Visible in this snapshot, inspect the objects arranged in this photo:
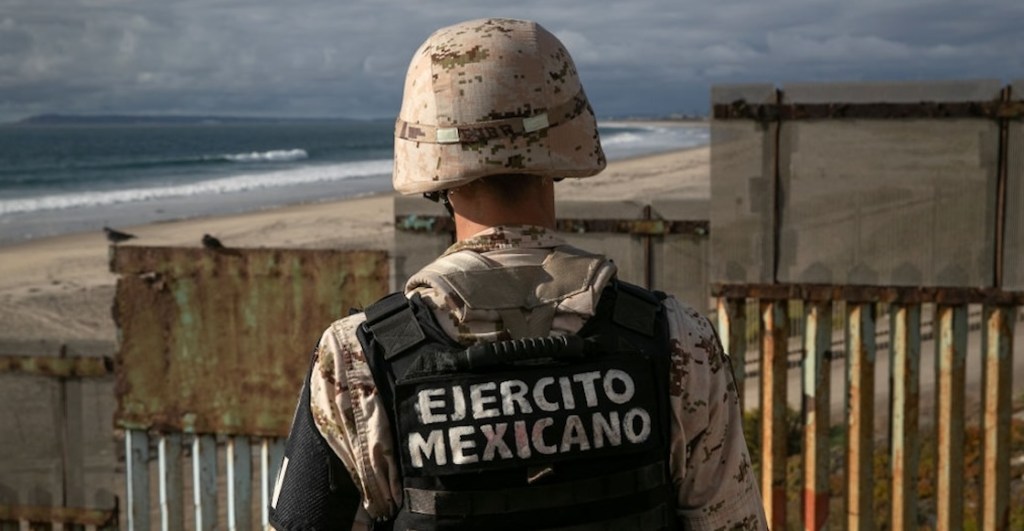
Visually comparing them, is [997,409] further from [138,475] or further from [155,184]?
[155,184]

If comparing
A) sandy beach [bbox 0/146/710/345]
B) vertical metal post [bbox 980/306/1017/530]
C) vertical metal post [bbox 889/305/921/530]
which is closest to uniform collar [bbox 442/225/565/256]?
vertical metal post [bbox 889/305/921/530]

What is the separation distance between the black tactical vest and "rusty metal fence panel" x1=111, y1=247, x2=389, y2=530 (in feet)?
8.65

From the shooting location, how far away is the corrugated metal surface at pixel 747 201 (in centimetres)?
509

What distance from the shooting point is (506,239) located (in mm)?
2111

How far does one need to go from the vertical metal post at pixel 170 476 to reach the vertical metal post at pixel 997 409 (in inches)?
132

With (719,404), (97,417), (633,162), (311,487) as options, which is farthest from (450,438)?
(633,162)

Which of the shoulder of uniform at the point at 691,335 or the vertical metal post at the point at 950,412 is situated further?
the vertical metal post at the point at 950,412

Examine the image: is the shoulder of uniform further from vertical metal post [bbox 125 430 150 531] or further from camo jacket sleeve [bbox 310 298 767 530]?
vertical metal post [bbox 125 430 150 531]

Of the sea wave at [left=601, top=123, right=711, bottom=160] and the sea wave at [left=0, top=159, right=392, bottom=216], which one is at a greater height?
the sea wave at [left=601, top=123, right=711, bottom=160]

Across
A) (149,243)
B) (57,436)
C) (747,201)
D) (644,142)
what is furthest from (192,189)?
(644,142)

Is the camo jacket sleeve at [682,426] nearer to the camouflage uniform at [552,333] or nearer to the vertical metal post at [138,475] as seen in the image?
the camouflage uniform at [552,333]

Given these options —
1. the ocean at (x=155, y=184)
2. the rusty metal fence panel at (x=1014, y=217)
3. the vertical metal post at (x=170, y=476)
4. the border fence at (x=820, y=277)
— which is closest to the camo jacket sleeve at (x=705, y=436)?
the border fence at (x=820, y=277)

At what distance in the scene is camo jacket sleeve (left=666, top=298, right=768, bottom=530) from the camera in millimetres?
2150

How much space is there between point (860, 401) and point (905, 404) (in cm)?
19
